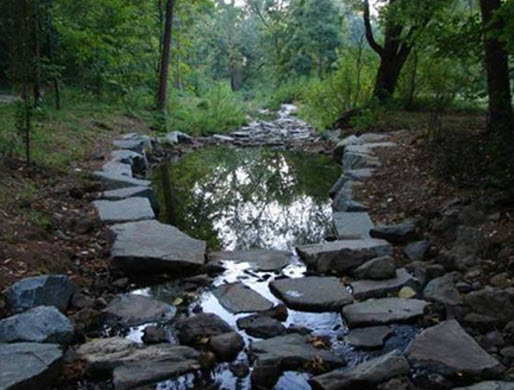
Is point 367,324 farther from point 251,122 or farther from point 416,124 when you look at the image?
point 251,122

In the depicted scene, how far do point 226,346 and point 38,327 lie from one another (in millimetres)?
1067

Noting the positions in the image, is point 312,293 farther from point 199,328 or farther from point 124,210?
point 124,210

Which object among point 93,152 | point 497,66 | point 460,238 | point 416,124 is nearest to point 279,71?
point 416,124

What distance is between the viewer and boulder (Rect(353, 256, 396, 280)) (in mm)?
4051

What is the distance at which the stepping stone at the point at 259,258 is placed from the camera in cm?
451

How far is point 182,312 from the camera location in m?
3.67

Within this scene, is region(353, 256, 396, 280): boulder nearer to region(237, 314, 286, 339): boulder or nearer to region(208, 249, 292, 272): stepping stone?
region(208, 249, 292, 272): stepping stone

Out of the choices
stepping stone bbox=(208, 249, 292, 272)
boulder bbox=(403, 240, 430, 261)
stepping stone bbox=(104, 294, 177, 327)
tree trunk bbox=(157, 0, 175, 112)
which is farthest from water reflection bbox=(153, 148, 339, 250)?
tree trunk bbox=(157, 0, 175, 112)

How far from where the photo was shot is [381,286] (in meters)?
3.90

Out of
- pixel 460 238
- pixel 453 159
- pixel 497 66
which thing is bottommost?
pixel 460 238

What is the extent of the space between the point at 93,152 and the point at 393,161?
4383 millimetres

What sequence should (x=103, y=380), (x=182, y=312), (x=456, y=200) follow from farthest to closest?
(x=456, y=200)
(x=182, y=312)
(x=103, y=380)

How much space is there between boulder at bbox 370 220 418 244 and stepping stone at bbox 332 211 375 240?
107 mm

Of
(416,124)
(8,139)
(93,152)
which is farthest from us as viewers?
(416,124)
